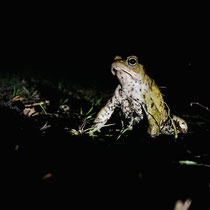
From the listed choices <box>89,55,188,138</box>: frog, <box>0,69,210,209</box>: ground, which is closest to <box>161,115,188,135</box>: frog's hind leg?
<box>89,55,188,138</box>: frog

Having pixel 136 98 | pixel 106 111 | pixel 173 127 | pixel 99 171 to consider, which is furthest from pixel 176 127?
pixel 99 171

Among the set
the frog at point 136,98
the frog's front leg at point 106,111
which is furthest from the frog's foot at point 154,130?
the frog's front leg at point 106,111

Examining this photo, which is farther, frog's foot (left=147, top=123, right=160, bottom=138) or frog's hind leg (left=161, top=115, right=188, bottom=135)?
frog's hind leg (left=161, top=115, right=188, bottom=135)

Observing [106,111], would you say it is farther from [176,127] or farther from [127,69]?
[176,127]

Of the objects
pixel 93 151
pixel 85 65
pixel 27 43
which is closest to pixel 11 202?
pixel 93 151

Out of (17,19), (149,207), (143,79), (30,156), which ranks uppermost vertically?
(17,19)

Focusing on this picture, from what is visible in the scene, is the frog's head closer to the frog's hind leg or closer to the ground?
the frog's hind leg

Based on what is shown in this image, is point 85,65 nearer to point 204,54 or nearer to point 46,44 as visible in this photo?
point 46,44
